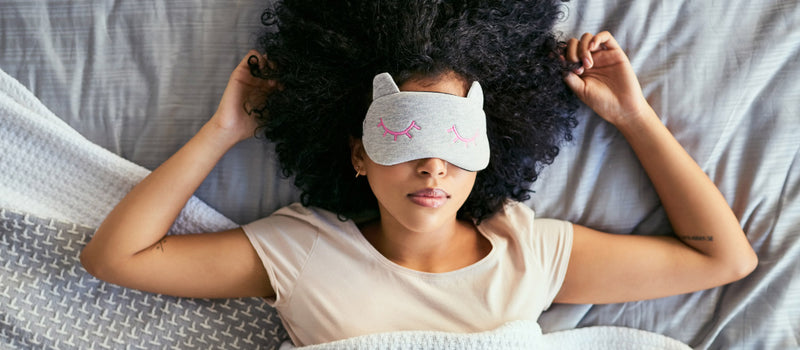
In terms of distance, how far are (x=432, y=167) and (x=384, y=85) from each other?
0.51 feet

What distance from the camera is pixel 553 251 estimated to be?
119cm

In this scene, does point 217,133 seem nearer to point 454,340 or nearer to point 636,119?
point 454,340

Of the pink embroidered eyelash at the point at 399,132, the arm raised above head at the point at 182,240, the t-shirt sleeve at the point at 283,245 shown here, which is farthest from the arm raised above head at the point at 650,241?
the arm raised above head at the point at 182,240

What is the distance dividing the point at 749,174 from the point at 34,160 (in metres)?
1.46

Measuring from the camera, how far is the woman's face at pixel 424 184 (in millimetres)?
1003

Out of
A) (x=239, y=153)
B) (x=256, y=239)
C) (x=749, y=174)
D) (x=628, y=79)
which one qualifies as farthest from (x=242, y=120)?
(x=749, y=174)

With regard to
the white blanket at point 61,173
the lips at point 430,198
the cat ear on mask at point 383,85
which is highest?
the cat ear on mask at point 383,85

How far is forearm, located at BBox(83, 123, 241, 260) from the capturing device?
1.14 meters

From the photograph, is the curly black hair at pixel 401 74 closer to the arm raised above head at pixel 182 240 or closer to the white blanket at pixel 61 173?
the arm raised above head at pixel 182 240

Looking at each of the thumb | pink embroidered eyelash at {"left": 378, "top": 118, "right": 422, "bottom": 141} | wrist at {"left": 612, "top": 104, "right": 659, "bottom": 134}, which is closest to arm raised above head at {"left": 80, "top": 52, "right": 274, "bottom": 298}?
pink embroidered eyelash at {"left": 378, "top": 118, "right": 422, "bottom": 141}

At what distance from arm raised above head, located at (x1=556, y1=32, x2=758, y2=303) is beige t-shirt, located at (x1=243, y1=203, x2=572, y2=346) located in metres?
0.07

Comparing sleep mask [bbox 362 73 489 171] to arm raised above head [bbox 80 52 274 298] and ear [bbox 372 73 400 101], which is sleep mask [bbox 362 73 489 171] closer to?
ear [bbox 372 73 400 101]

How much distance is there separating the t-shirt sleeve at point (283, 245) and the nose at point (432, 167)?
1.01 feet

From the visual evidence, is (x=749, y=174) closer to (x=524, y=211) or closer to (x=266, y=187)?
(x=524, y=211)
